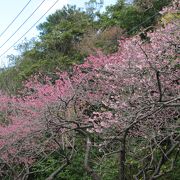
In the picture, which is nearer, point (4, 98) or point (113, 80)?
point (113, 80)

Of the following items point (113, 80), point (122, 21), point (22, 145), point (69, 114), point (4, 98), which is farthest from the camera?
point (122, 21)

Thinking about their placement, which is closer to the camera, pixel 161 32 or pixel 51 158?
pixel 161 32

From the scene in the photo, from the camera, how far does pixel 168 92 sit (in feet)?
24.1

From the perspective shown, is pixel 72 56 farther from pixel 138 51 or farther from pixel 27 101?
pixel 138 51

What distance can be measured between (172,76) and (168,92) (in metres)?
0.36

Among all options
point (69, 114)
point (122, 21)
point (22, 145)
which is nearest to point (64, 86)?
point (69, 114)

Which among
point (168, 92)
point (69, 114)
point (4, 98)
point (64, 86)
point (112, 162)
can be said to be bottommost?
point (112, 162)

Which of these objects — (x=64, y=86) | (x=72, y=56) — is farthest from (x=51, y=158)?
(x=72, y=56)

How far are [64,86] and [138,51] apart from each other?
12.6ft

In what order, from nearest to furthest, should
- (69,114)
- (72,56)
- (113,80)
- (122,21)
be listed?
(113,80), (69,114), (122,21), (72,56)

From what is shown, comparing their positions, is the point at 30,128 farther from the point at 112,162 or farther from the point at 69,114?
the point at 112,162

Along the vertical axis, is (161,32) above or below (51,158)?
above

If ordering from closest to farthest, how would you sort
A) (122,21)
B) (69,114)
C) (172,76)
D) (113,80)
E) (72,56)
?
(172,76), (113,80), (69,114), (122,21), (72,56)

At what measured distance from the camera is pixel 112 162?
365 inches
